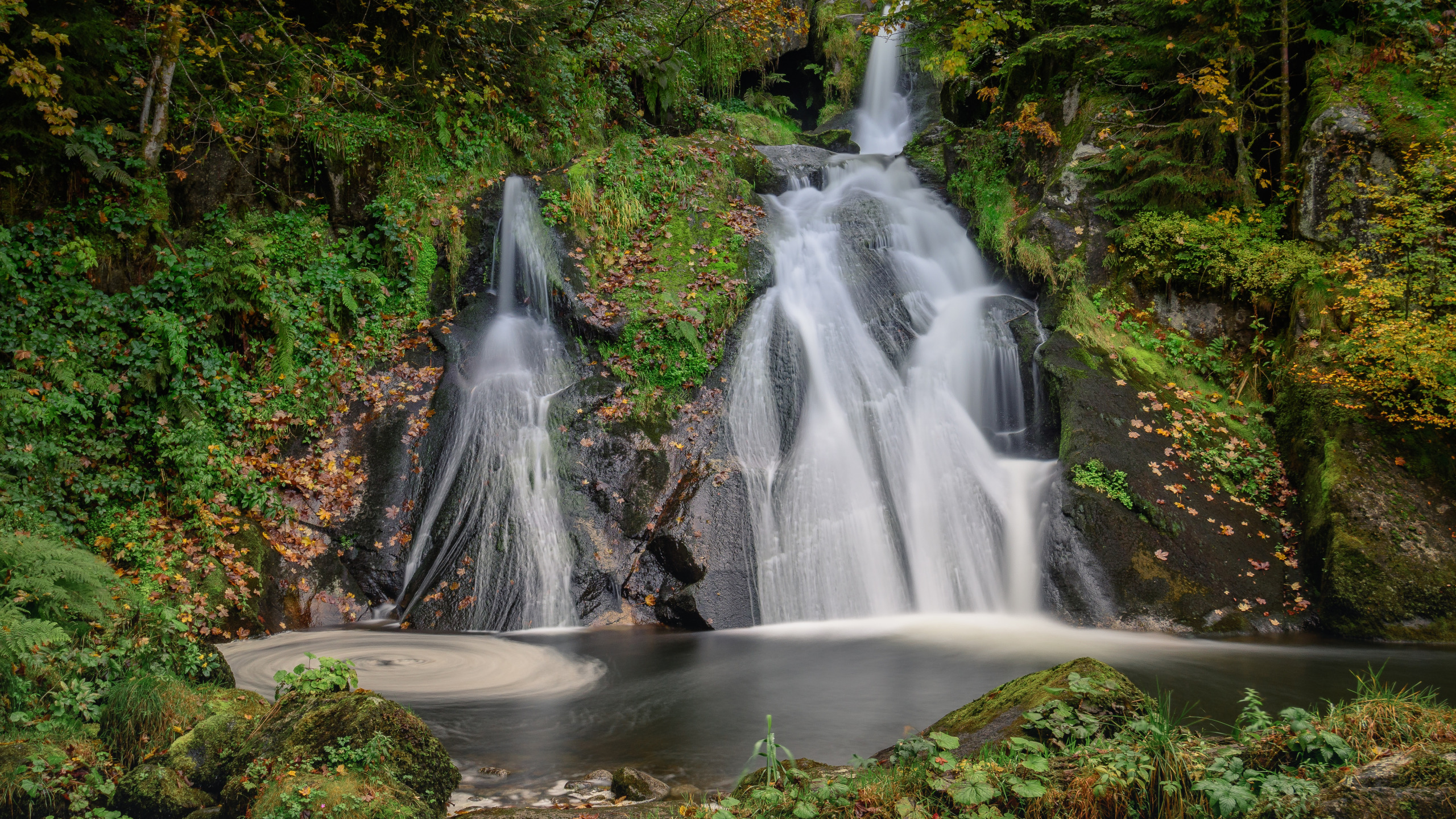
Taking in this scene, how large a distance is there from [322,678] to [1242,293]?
33.9 feet

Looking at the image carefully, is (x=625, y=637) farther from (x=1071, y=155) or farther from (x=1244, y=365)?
(x=1071, y=155)

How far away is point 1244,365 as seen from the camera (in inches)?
345

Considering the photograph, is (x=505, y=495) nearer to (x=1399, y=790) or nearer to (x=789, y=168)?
(x=1399, y=790)

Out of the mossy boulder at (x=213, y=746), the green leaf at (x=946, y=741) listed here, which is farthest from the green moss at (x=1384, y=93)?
the mossy boulder at (x=213, y=746)

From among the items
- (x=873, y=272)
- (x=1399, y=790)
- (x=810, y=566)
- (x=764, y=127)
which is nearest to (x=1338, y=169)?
(x=873, y=272)

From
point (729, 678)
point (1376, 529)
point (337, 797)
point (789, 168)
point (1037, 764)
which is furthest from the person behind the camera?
point (789, 168)

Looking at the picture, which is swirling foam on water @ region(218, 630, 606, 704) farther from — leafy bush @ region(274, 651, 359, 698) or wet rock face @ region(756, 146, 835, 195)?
wet rock face @ region(756, 146, 835, 195)

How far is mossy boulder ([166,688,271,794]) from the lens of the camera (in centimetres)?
360

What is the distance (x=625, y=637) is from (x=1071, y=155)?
9.25 meters

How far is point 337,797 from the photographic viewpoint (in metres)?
3.16

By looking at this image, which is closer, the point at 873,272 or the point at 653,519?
the point at 653,519

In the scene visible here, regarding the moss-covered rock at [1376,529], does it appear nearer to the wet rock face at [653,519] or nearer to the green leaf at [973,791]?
the wet rock face at [653,519]

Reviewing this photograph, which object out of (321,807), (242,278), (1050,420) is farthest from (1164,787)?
(242,278)

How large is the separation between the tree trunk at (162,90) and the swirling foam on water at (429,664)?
5163 mm
